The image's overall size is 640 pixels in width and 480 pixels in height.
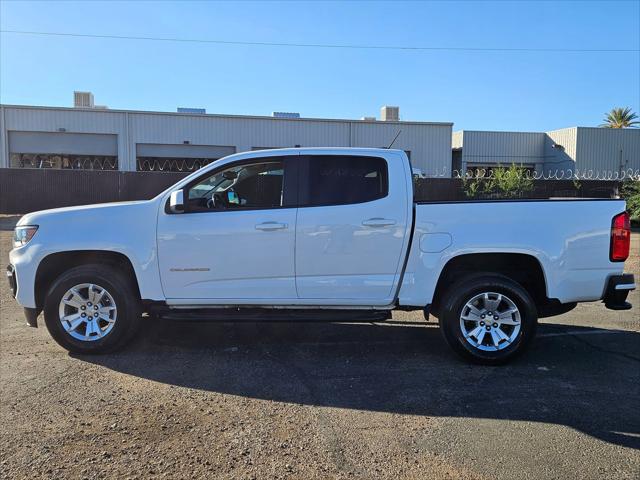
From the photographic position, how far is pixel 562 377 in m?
4.93

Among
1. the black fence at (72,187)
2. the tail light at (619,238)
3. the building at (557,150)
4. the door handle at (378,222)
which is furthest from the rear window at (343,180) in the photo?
the building at (557,150)

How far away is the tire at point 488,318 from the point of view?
5129 mm

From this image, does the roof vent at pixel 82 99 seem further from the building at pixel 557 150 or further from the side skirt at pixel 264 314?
the side skirt at pixel 264 314

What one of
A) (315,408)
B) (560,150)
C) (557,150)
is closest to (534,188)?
(560,150)

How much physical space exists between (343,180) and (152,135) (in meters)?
29.6

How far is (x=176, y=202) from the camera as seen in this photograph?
16.9 ft

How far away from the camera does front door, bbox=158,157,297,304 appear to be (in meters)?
5.20

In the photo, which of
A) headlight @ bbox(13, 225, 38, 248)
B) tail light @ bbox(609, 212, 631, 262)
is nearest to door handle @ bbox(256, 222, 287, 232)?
headlight @ bbox(13, 225, 38, 248)

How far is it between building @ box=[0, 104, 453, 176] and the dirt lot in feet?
91.8

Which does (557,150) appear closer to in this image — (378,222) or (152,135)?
(152,135)

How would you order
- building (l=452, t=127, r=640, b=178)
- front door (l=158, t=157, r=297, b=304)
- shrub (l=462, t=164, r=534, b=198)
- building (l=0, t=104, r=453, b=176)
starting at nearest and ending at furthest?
front door (l=158, t=157, r=297, b=304), shrub (l=462, t=164, r=534, b=198), building (l=0, t=104, r=453, b=176), building (l=452, t=127, r=640, b=178)

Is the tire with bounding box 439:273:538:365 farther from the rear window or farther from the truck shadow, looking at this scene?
the rear window

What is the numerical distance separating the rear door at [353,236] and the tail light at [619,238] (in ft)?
6.22

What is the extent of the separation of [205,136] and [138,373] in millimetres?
29471
